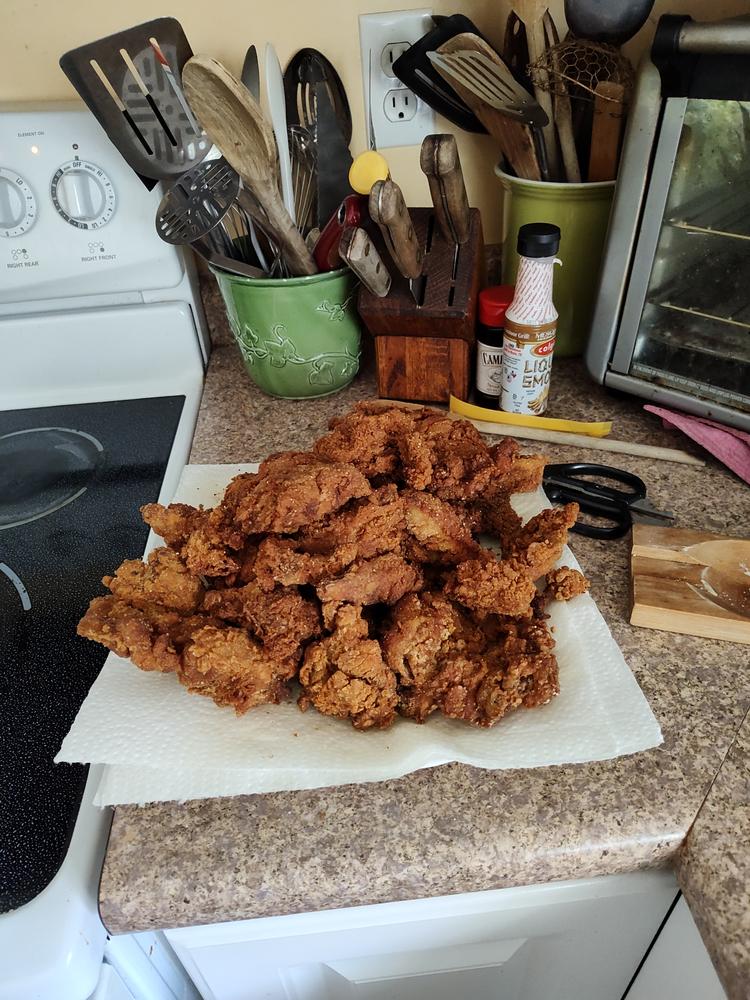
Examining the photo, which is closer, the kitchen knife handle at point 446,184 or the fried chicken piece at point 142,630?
the fried chicken piece at point 142,630

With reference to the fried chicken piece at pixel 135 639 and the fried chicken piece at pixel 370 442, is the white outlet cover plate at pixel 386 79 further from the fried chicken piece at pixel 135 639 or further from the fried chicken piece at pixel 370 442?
the fried chicken piece at pixel 135 639

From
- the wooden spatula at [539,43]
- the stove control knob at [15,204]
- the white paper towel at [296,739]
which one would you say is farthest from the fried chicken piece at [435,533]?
the stove control knob at [15,204]

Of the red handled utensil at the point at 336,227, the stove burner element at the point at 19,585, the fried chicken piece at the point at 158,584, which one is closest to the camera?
the fried chicken piece at the point at 158,584

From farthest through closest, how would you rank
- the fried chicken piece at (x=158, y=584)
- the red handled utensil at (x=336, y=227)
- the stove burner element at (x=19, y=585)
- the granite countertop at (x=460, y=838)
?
the red handled utensil at (x=336, y=227)
the stove burner element at (x=19, y=585)
the fried chicken piece at (x=158, y=584)
the granite countertop at (x=460, y=838)

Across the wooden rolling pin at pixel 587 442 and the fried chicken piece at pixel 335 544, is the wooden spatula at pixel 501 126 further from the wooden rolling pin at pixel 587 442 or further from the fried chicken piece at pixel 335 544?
the fried chicken piece at pixel 335 544

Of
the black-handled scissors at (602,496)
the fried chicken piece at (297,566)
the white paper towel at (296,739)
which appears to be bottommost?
the white paper towel at (296,739)

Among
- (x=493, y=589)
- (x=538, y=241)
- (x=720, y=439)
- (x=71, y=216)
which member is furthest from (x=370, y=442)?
(x=71, y=216)

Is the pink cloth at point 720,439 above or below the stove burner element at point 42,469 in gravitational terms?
above

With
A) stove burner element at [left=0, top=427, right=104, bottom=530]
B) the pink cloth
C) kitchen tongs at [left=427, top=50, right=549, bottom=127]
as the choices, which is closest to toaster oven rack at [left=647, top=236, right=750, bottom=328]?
the pink cloth
